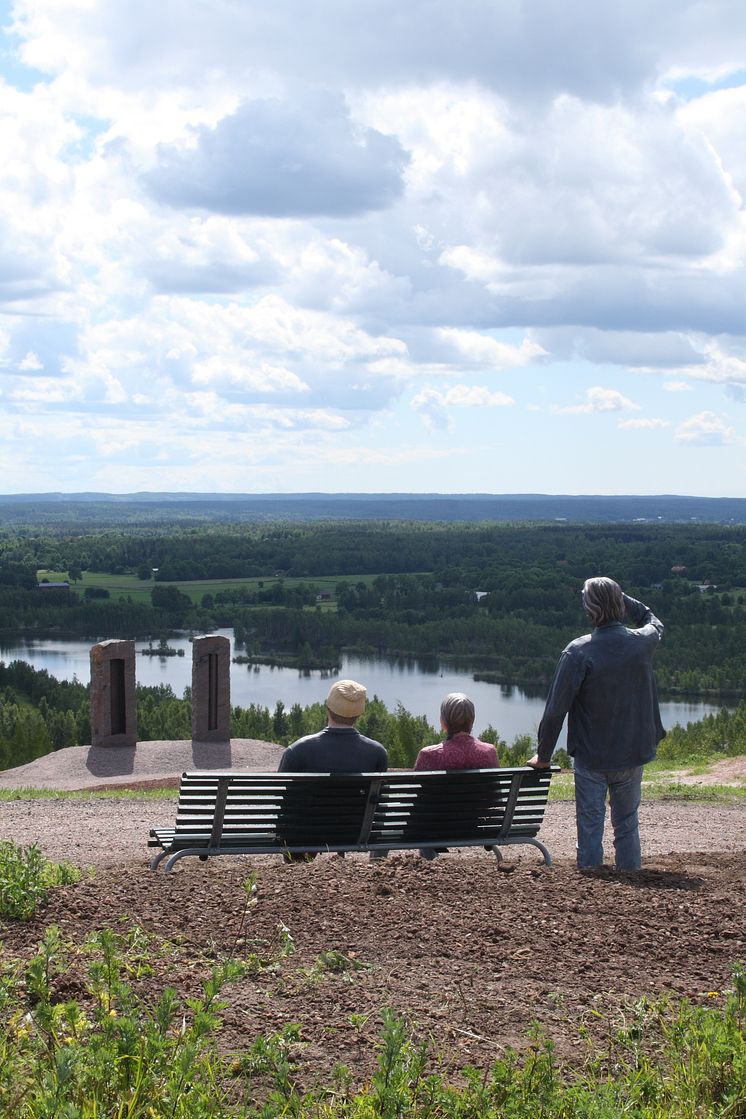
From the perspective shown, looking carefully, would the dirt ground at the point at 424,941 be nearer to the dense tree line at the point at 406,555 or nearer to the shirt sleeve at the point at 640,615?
the shirt sleeve at the point at 640,615

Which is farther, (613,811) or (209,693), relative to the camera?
(209,693)

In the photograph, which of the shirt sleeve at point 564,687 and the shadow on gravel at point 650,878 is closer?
the shadow on gravel at point 650,878

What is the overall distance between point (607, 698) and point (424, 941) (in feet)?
6.00

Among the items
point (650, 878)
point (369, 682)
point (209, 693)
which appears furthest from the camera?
point (369, 682)

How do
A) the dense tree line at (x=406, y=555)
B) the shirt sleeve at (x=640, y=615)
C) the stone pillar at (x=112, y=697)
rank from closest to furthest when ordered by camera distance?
1. the shirt sleeve at (x=640, y=615)
2. the stone pillar at (x=112, y=697)
3. the dense tree line at (x=406, y=555)

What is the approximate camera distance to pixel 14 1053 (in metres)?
3.82

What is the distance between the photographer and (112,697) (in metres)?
18.6

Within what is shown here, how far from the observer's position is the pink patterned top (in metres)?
6.88

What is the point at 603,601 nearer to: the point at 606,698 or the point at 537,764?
the point at 606,698

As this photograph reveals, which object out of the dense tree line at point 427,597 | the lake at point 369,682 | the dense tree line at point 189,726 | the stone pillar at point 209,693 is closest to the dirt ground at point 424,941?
the stone pillar at point 209,693

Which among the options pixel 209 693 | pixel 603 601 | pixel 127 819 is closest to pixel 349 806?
pixel 603 601

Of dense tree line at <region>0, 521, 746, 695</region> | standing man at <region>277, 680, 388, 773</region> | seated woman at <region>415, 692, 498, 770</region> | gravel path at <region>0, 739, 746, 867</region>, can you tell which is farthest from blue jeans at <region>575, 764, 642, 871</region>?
dense tree line at <region>0, 521, 746, 695</region>

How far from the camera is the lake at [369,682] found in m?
60.0

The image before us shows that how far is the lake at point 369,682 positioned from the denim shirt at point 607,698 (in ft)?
146
